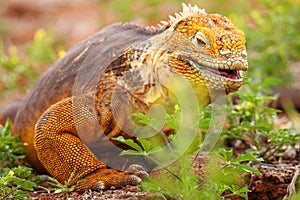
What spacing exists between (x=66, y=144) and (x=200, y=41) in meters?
1.43

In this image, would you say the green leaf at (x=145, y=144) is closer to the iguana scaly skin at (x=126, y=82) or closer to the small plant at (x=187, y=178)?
the small plant at (x=187, y=178)

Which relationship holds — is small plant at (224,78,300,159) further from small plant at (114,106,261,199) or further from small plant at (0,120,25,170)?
small plant at (0,120,25,170)

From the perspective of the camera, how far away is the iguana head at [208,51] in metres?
5.18

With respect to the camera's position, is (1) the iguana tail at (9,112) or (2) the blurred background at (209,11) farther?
(2) the blurred background at (209,11)

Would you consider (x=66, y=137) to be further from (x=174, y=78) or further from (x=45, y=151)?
(x=174, y=78)

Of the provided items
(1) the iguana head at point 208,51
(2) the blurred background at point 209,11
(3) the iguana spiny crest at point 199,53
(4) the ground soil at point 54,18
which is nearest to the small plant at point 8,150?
(3) the iguana spiny crest at point 199,53

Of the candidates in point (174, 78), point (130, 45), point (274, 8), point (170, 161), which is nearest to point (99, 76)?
point (130, 45)

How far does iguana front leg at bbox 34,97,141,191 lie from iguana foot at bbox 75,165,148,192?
1 centimetres

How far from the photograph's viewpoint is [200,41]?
210 inches

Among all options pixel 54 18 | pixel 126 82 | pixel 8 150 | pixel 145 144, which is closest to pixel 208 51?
pixel 126 82

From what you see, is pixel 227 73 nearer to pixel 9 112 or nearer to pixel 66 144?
pixel 66 144

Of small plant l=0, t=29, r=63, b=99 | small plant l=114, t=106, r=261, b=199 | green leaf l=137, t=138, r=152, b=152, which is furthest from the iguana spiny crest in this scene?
small plant l=0, t=29, r=63, b=99

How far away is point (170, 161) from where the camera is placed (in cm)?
493

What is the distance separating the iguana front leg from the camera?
17.7ft
